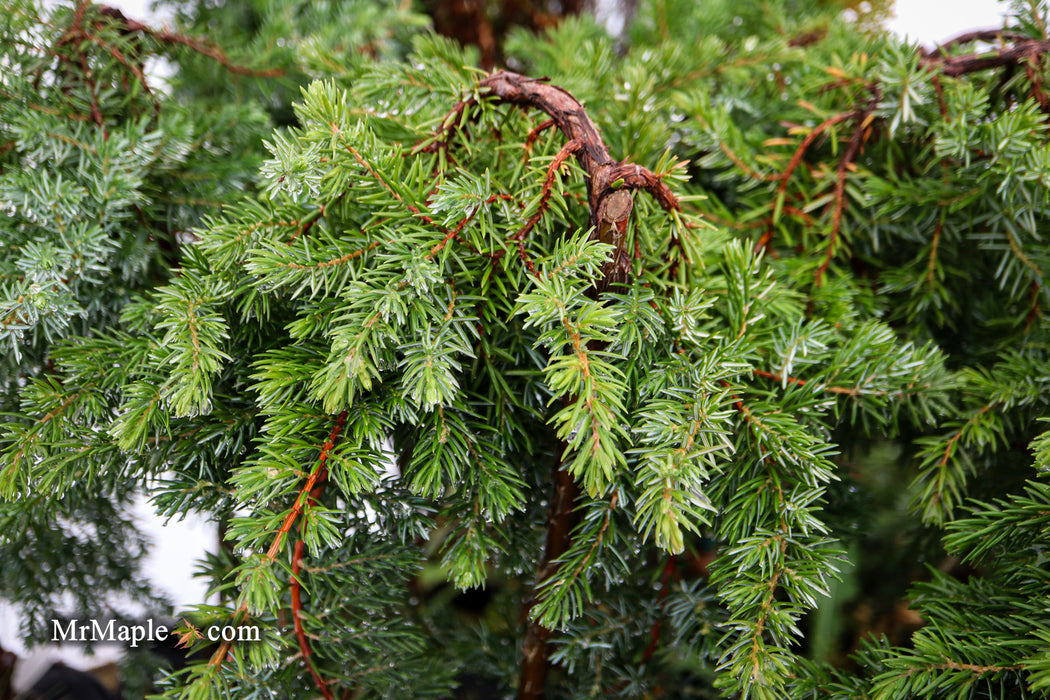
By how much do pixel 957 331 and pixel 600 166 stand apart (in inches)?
15.9

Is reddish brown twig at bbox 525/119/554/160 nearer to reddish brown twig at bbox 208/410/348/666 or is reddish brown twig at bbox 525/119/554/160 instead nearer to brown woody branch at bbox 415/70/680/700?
brown woody branch at bbox 415/70/680/700

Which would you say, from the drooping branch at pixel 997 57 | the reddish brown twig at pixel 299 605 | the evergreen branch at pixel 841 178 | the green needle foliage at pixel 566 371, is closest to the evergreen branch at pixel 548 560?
the green needle foliage at pixel 566 371

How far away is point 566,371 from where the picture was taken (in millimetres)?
334

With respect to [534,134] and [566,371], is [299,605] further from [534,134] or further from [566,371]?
[534,134]

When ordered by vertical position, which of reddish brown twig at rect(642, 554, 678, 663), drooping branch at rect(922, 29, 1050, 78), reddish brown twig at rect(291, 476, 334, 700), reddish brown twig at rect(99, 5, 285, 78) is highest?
reddish brown twig at rect(99, 5, 285, 78)

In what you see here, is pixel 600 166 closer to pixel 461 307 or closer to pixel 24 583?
pixel 461 307

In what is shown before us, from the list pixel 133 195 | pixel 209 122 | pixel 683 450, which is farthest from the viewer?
pixel 209 122

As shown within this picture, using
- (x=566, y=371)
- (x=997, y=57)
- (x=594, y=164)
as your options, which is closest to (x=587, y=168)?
(x=594, y=164)

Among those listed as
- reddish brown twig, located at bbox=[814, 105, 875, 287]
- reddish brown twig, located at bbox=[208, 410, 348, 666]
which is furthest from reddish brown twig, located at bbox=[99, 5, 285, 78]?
reddish brown twig, located at bbox=[814, 105, 875, 287]

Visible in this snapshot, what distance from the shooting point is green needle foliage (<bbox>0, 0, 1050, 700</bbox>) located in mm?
→ 362

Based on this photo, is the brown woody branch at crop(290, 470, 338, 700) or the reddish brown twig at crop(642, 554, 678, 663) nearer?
the brown woody branch at crop(290, 470, 338, 700)

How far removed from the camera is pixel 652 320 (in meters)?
0.38

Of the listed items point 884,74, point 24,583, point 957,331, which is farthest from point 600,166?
point 24,583

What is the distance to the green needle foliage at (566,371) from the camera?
14.2 inches
